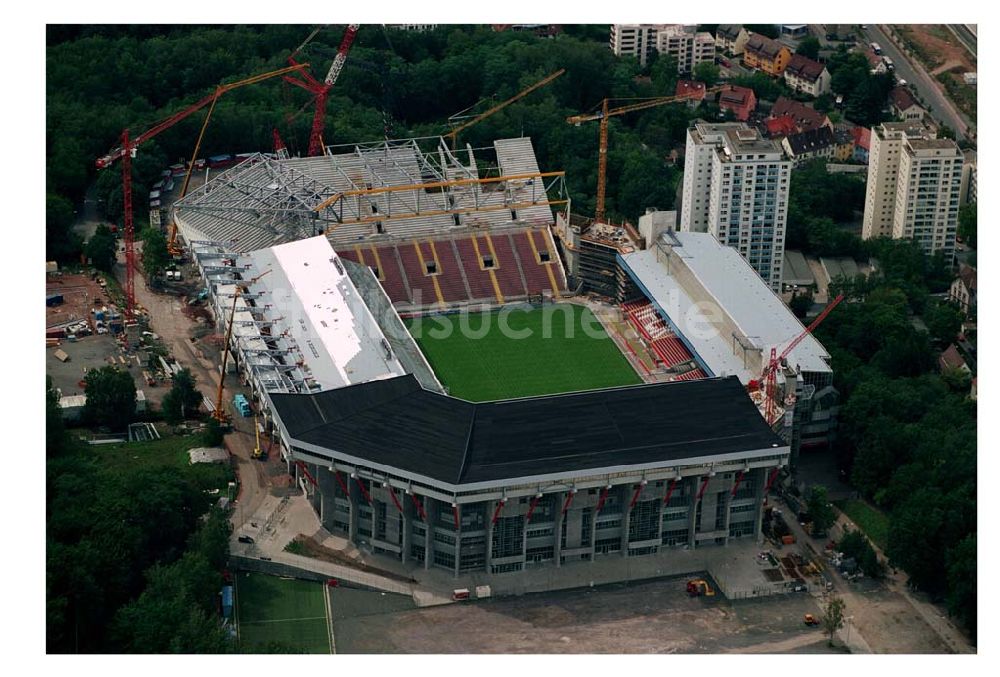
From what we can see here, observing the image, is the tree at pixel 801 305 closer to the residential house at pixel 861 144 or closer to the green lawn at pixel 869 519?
the green lawn at pixel 869 519

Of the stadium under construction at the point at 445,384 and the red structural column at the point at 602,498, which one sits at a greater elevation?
the stadium under construction at the point at 445,384

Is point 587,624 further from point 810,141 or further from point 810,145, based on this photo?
point 810,141

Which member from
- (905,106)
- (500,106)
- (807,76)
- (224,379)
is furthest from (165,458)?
(807,76)

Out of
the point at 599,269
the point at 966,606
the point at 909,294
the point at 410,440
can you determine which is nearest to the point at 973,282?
the point at 909,294

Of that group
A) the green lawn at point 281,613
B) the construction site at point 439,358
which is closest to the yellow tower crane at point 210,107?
the construction site at point 439,358

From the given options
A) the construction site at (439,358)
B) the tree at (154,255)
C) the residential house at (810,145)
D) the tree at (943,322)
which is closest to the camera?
the construction site at (439,358)

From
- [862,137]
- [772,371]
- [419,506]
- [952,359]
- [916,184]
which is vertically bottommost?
[419,506]

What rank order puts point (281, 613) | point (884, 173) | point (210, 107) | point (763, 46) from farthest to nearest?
point (763, 46) < point (210, 107) < point (884, 173) < point (281, 613)

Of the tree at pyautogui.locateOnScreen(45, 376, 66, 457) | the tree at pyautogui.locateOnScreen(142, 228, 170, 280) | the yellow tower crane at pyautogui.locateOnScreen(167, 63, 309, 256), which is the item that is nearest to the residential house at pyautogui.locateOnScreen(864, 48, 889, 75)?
the yellow tower crane at pyautogui.locateOnScreen(167, 63, 309, 256)
